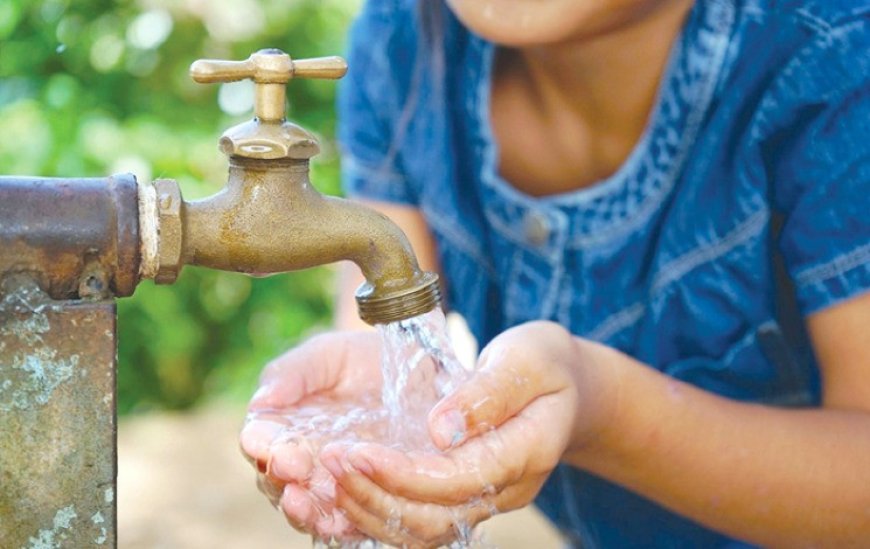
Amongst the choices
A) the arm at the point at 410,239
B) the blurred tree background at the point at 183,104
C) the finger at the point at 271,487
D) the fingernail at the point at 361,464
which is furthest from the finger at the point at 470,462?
the blurred tree background at the point at 183,104

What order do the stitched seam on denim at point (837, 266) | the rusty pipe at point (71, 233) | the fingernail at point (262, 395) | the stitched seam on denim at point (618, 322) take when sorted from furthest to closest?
the stitched seam on denim at point (618, 322) → the stitched seam on denim at point (837, 266) → the fingernail at point (262, 395) → the rusty pipe at point (71, 233)

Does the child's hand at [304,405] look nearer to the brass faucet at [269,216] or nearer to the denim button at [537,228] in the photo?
the brass faucet at [269,216]

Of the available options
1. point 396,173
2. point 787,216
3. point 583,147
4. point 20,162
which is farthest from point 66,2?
point 787,216

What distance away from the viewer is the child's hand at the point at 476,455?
1270 mm

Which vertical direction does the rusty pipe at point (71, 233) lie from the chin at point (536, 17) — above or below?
below

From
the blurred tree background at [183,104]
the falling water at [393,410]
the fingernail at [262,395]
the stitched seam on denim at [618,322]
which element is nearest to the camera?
the falling water at [393,410]

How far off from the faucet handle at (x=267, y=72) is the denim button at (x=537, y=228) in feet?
2.56

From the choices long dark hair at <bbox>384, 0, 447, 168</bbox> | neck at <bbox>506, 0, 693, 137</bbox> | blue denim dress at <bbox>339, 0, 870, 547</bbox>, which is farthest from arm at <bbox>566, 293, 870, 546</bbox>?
long dark hair at <bbox>384, 0, 447, 168</bbox>

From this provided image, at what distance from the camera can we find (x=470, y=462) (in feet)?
4.19

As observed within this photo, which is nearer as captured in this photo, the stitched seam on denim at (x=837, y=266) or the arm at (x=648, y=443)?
the arm at (x=648, y=443)

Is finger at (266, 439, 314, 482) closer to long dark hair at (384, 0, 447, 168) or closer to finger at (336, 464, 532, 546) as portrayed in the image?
finger at (336, 464, 532, 546)

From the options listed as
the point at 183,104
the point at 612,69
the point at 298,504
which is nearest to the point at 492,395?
the point at 298,504

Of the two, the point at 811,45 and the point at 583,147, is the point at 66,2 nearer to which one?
the point at 583,147

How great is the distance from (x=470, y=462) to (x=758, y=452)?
1.68ft
